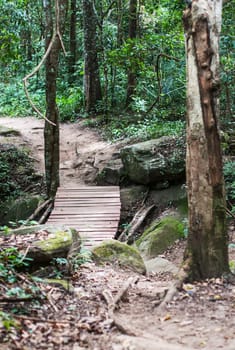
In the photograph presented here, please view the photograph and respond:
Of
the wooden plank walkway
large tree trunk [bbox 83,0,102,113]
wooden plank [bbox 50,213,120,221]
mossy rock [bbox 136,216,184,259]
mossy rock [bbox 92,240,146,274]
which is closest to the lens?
mossy rock [bbox 92,240,146,274]

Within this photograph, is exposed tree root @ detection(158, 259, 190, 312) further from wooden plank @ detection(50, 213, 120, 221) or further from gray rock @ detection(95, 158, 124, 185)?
gray rock @ detection(95, 158, 124, 185)

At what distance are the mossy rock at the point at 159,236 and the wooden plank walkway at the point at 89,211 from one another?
65cm

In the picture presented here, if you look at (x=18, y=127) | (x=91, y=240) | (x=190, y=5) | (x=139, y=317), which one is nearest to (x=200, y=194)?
(x=139, y=317)

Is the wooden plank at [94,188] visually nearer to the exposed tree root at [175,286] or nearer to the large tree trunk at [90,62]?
the exposed tree root at [175,286]

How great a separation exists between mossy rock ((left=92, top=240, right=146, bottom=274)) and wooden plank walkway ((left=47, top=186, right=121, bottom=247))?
1.52m

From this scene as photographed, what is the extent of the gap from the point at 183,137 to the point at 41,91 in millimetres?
11170

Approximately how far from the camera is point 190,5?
4965 millimetres

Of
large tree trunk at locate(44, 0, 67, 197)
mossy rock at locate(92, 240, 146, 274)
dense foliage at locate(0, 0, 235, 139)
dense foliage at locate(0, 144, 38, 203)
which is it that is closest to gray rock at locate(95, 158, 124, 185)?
large tree trunk at locate(44, 0, 67, 197)

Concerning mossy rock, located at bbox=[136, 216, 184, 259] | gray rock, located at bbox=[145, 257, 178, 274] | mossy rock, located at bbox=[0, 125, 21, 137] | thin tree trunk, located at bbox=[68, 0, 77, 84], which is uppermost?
thin tree trunk, located at bbox=[68, 0, 77, 84]

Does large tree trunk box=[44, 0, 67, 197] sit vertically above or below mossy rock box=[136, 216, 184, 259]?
above

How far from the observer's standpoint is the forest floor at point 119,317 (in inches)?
138

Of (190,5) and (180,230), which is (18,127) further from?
(190,5)

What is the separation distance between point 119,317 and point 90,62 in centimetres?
1329

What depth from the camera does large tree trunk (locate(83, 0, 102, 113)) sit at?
15.8 m
